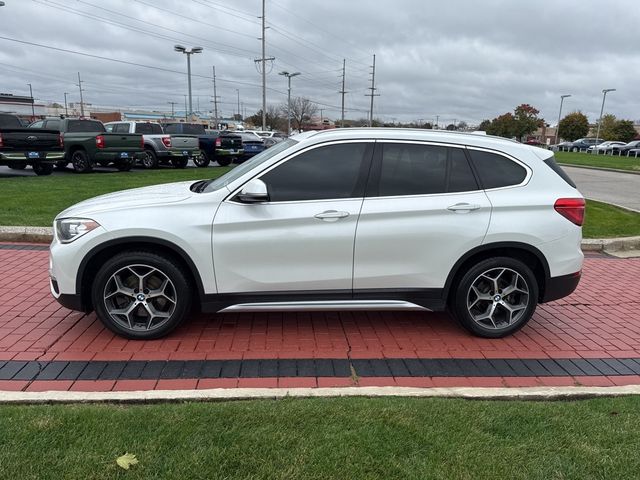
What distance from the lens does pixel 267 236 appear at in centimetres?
402

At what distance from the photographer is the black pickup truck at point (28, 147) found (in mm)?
13625

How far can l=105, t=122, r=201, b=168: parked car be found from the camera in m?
18.2

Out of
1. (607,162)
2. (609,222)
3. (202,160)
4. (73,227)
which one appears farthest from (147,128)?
(607,162)

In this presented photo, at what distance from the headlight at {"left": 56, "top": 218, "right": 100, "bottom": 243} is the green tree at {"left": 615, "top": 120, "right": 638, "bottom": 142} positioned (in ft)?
273

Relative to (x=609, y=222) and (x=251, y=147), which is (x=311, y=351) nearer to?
(x=609, y=222)

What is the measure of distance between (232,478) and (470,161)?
314cm

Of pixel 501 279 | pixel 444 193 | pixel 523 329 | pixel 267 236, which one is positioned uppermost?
pixel 444 193

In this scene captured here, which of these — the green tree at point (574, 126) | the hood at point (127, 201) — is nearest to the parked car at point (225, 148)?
the hood at point (127, 201)

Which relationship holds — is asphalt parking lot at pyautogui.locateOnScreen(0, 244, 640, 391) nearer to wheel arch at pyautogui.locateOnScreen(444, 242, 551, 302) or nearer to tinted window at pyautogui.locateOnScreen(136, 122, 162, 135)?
wheel arch at pyautogui.locateOnScreen(444, 242, 551, 302)

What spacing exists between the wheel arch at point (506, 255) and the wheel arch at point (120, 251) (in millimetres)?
2117

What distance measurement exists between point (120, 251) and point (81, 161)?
525 inches

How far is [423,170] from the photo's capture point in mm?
4285

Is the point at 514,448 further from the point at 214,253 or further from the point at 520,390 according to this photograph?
the point at 214,253

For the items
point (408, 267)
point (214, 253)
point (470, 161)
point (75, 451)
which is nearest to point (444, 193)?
point (470, 161)
